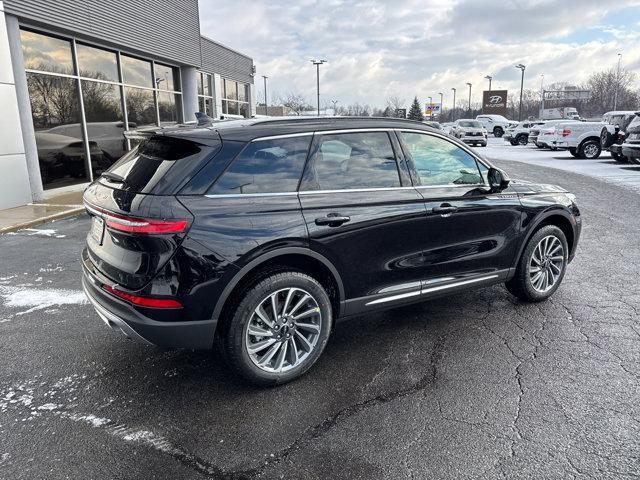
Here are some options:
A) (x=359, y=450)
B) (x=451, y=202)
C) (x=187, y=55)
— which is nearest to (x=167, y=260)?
(x=359, y=450)

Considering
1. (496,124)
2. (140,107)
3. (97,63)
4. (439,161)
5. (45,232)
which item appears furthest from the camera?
(496,124)

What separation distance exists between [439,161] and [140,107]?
1325cm

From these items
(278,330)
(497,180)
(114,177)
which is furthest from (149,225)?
(497,180)

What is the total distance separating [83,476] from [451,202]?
10.2 ft

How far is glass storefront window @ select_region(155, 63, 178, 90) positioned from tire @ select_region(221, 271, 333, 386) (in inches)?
587

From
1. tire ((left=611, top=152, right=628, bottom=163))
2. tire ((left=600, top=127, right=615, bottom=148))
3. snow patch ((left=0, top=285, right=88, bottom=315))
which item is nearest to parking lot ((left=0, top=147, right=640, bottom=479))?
snow patch ((left=0, top=285, right=88, bottom=315))

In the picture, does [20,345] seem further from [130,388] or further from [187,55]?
[187,55]

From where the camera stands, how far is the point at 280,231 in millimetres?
3066

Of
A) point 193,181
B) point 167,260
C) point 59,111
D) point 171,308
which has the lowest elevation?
point 171,308

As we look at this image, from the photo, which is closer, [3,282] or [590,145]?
[3,282]

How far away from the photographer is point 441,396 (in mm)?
3123

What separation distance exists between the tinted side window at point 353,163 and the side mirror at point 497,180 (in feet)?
3.34

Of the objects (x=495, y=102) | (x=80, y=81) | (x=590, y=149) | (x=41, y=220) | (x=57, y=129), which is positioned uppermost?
(x=495, y=102)

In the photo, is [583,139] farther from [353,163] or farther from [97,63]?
[353,163]
